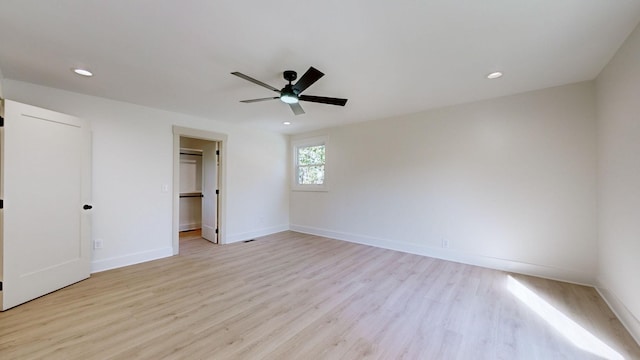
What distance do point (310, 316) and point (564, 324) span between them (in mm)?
2283

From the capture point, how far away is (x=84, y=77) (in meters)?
2.79

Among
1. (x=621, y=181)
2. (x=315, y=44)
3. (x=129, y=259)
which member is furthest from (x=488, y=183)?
(x=129, y=259)

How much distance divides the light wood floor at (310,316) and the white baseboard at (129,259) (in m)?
0.15

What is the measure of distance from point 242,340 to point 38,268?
2531 mm

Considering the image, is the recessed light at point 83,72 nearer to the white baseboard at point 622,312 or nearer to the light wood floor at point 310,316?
the light wood floor at point 310,316

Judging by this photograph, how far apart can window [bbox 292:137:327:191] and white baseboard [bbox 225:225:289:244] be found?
1051 millimetres

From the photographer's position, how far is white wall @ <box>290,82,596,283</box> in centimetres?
303

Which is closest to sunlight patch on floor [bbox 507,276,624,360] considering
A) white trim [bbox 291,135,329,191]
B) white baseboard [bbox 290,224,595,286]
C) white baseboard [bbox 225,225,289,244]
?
white baseboard [bbox 290,224,595,286]

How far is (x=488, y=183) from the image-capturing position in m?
3.58

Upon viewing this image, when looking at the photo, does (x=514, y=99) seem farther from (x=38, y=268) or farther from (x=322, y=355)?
(x=38, y=268)

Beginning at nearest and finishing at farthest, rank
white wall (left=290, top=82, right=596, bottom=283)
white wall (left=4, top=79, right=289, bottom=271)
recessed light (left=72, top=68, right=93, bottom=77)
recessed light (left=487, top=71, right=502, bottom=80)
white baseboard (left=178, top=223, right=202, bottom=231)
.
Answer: recessed light (left=72, top=68, right=93, bottom=77), recessed light (left=487, top=71, right=502, bottom=80), white wall (left=290, top=82, right=596, bottom=283), white wall (left=4, top=79, right=289, bottom=271), white baseboard (left=178, top=223, right=202, bottom=231)

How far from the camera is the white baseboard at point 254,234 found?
16.3 feet

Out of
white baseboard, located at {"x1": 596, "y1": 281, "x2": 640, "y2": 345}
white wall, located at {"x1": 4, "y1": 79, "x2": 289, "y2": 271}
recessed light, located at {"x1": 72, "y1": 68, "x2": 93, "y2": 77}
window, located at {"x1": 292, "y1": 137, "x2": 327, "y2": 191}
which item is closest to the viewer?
white baseboard, located at {"x1": 596, "y1": 281, "x2": 640, "y2": 345}

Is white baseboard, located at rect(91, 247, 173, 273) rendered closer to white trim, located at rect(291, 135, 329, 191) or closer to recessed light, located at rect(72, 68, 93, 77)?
recessed light, located at rect(72, 68, 93, 77)
